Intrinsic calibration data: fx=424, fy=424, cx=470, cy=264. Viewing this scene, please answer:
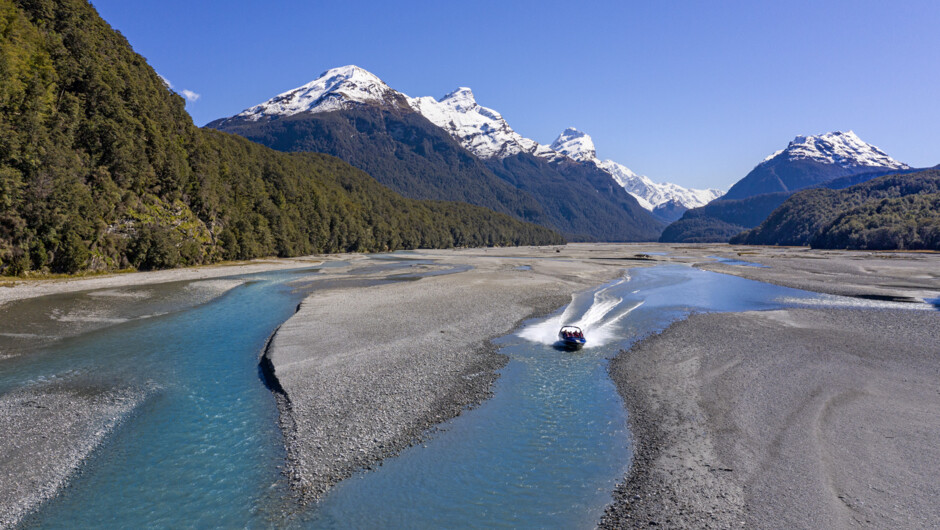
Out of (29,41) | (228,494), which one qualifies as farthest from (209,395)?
(29,41)

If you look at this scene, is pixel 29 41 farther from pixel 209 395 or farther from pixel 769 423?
pixel 769 423

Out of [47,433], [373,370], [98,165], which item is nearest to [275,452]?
[373,370]

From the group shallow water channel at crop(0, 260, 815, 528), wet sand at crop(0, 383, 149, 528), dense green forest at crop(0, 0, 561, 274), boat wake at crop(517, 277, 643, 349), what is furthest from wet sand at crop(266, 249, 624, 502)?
dense green forest at crop(0, 0, 561, 274)

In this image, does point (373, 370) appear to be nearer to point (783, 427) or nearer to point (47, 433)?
point (47, 433)

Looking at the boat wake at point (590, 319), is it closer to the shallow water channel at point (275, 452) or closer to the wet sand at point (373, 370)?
the shallow water channel at point (275, 452)

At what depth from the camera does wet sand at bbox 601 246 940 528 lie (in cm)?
1143

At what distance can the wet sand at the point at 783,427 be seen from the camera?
11430 mm

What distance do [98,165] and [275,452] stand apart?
7578 cm

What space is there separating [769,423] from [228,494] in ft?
62.5

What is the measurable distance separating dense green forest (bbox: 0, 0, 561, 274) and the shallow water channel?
125ft

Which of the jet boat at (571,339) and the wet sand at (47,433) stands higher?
the jet boat at (571,339)

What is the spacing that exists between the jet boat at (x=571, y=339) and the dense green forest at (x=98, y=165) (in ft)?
209

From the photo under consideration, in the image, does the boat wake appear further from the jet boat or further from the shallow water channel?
the shallow water channel

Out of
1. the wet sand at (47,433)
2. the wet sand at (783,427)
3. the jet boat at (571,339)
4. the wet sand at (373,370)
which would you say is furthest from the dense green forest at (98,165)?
the wet sand at (783,427)
